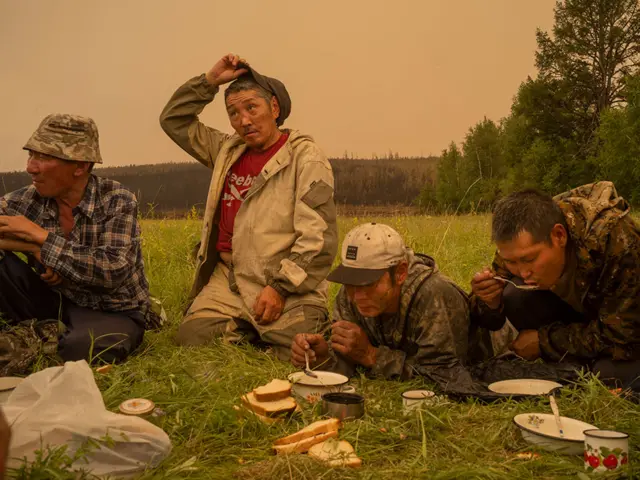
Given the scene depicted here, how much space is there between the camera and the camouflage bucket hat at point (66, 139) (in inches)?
160

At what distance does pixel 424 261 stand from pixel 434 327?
0.43 m

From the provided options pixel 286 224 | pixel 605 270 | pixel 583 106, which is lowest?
pixel 605 270

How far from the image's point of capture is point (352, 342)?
3742 millimetres

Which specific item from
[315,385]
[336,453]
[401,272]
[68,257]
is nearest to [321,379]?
[315,385]

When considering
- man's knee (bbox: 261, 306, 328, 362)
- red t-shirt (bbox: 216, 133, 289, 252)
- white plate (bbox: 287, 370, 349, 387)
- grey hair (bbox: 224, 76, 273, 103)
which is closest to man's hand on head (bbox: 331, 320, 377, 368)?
white plate (bbox: 287, 370, 349, 387)

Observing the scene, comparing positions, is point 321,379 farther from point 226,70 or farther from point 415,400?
point 226,70

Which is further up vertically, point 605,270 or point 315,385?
point 605,270

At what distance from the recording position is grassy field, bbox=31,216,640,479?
8.62ft

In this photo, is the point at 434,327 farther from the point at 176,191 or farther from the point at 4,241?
the point at 176,191

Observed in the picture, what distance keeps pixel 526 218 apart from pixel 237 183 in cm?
225

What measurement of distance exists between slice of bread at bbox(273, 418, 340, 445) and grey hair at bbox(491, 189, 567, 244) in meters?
1.21

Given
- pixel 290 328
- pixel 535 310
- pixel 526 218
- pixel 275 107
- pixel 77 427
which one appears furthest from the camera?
pixel 275 107

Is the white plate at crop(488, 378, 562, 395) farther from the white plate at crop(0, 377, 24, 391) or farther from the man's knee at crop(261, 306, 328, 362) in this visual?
the white plate at crop(0, 377, 24, 391)

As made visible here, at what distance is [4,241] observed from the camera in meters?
3.96
